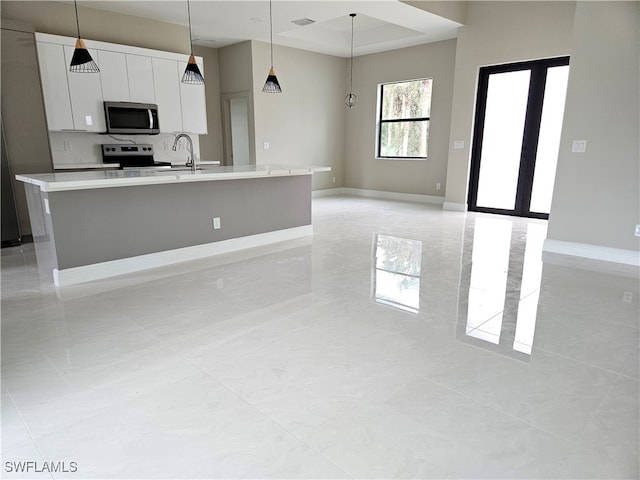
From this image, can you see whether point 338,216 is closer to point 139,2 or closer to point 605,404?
point 139,2

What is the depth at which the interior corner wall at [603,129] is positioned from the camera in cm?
369

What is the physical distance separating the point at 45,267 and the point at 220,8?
12.5ft

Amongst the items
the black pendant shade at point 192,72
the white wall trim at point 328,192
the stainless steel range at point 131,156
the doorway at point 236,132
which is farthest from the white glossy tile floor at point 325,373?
the white wall trim at point 328,192

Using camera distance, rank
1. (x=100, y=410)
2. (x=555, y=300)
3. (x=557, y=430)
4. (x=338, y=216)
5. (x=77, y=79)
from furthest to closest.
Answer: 1. (x=338, y=216)
2. (x=77, y=79)
3. (x=555, y=300)
4. (x=100, y=410)
5. (x=557, y=430)

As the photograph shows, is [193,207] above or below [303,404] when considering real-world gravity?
above

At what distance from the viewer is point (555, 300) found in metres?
3.00

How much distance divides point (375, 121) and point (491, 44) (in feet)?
9.09

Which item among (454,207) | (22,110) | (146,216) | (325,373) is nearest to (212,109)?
(22,110)

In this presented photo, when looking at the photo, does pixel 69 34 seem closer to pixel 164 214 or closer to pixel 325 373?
pixel 164 214

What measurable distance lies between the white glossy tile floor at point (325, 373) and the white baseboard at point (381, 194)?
13.8ft

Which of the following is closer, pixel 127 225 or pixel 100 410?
pixel 100 410

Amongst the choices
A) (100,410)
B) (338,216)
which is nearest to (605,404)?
(100,410)

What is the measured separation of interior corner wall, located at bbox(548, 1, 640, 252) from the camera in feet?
12.1

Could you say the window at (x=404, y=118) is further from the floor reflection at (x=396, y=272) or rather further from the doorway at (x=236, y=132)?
the floor reflection at (x=396, y=272)
